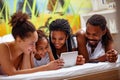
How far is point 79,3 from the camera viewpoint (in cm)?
209

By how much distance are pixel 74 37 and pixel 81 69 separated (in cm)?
50

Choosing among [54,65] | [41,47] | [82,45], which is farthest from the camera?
[82,45]

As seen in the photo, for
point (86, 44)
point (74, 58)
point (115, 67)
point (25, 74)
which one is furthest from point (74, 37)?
point (25, 74)

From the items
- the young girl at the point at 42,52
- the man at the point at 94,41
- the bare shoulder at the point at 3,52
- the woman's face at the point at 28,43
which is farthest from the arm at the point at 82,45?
the bare shoulder at the point at 3,52

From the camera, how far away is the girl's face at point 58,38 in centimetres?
150

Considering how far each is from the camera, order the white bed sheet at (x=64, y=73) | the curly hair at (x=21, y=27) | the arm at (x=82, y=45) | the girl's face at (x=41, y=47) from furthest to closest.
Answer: the arm at (x=82, y=45), the girl's face at (x=41, y=47), the curly hair at (x=21, y=27), the white bed sheet at (x=64, y=73)

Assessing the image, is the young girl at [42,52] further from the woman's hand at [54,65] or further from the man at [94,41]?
the man at [94,41]

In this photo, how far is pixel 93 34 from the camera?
1.66 meters

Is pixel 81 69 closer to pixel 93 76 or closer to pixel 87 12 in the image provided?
pixel 93 76

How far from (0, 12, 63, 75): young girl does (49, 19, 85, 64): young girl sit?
0.83 feet

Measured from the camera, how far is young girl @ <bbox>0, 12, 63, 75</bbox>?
3.91 ft

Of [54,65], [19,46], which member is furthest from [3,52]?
[54,65]

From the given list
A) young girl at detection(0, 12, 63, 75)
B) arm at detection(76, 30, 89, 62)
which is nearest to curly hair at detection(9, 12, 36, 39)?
young girl at detection(0, 12, 63, 75)

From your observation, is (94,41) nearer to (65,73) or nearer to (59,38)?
(59,38)
